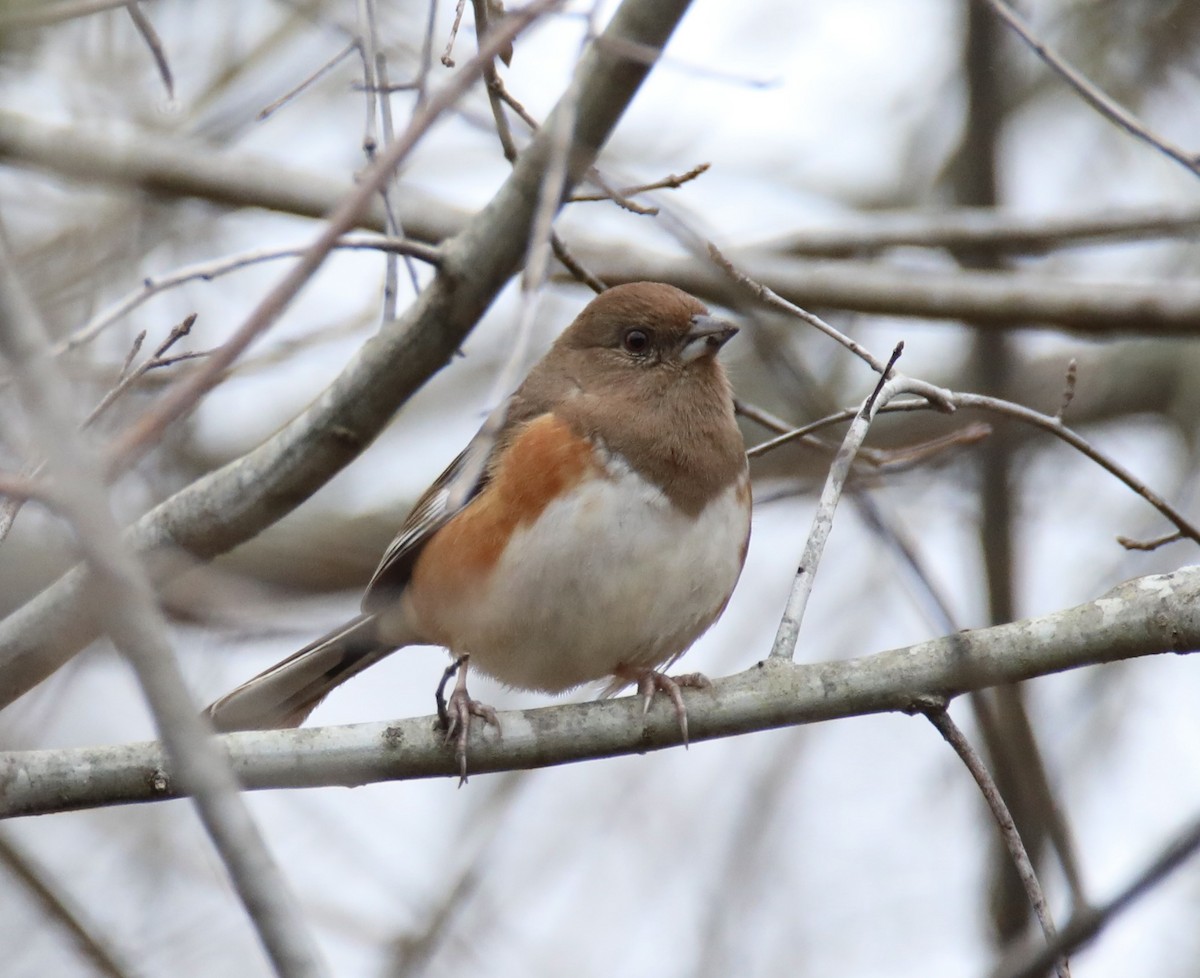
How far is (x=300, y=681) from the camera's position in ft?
14.0

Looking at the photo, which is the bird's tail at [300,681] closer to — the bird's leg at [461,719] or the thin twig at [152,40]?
the bird's leg at [461,719]

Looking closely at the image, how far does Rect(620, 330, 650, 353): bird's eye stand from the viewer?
167 inches

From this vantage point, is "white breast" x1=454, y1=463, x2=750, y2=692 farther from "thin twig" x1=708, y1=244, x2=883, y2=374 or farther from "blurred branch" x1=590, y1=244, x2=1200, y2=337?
"blurred branch" x1=590, y1=244, x2=1200, y2=337

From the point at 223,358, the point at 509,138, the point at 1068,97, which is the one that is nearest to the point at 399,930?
the point at 509,138

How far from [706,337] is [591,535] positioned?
2.69 ft

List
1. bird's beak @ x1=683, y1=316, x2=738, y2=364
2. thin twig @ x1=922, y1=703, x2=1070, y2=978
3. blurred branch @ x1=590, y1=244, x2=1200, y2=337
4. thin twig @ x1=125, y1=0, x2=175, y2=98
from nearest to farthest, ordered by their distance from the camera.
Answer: thin twig @ x1=922, y1=703, x2=1070, y2=978
thin twig @ x1=125, y1=0, x2=175, y2=98
bird's beak @ x1=683, y1=316, x2=738, y2=364
blurred branch @ x1=590, y1=244, x2=1200, y2=337

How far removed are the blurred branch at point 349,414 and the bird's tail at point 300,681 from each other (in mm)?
816

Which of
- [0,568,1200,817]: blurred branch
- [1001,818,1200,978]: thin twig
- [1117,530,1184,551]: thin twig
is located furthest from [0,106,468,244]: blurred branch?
[1001,818,1200,978]: thin twig

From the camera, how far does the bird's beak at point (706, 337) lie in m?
4.11

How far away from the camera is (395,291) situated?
334 cm

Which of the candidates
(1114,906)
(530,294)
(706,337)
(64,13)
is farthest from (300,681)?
(1114,906)

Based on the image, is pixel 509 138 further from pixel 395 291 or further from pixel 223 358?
pixel 223 358

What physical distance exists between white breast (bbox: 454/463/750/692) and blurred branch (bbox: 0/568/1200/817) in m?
0.62

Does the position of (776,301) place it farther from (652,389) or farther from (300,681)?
(300,681)
